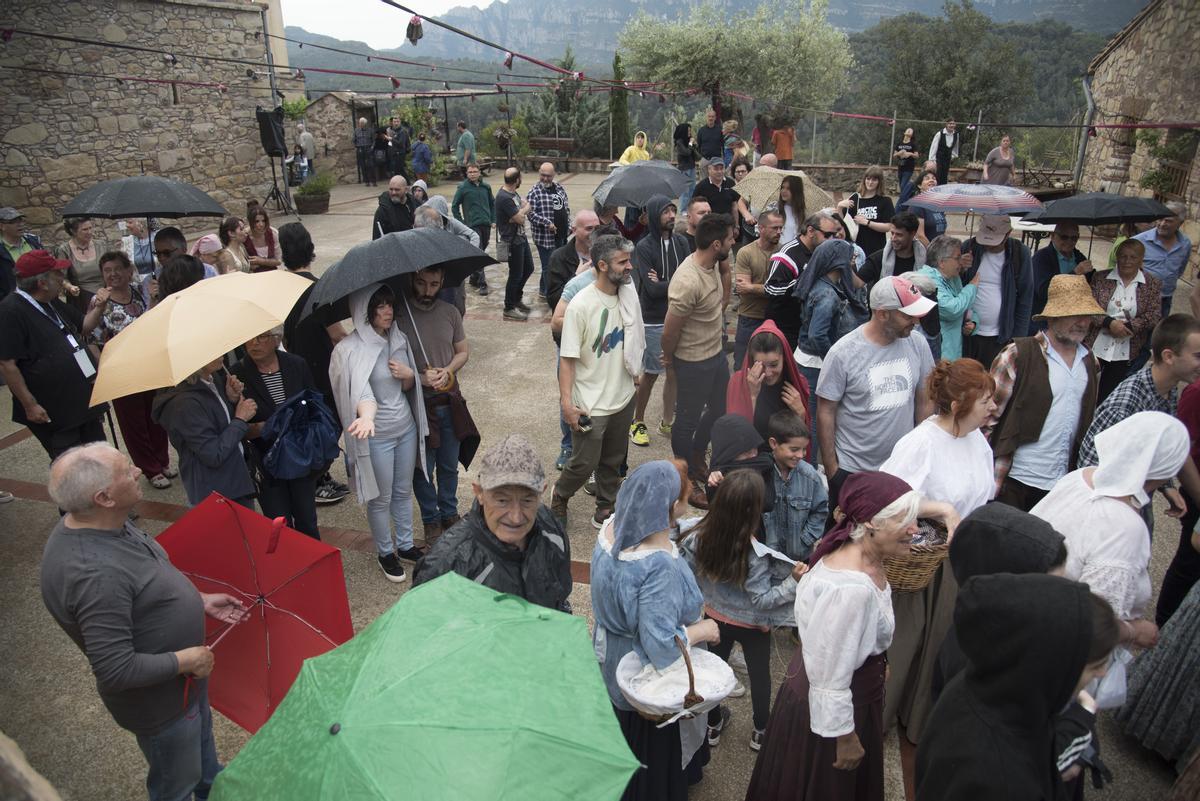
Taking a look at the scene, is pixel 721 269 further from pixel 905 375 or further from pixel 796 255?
pixel 905 375

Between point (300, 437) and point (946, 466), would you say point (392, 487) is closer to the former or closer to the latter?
point (300, 437)

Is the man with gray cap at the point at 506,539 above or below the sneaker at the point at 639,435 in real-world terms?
above

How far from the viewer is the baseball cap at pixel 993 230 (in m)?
5.78

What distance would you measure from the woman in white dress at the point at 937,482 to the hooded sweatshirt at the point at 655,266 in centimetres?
293

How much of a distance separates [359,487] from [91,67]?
12.2 meters

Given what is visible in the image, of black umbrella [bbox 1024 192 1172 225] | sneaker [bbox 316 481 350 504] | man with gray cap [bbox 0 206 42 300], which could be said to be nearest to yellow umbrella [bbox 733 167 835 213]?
black umbrella [bbox 1024 192 1172 225]

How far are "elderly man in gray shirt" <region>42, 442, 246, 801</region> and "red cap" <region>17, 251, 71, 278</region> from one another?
283cm

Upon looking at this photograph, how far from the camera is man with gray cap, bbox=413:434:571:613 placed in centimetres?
256

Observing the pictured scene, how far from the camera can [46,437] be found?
504 centimetres

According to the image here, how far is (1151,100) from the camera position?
1349 cm

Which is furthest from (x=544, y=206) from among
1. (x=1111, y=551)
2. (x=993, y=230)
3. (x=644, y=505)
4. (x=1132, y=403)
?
(x=1111, y=551)

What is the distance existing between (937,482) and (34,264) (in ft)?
17.4

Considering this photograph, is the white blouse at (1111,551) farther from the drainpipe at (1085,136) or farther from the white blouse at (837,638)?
the drainpipe at (1085,136)

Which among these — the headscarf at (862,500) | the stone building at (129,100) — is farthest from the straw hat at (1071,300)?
the stone building at (129,100)
